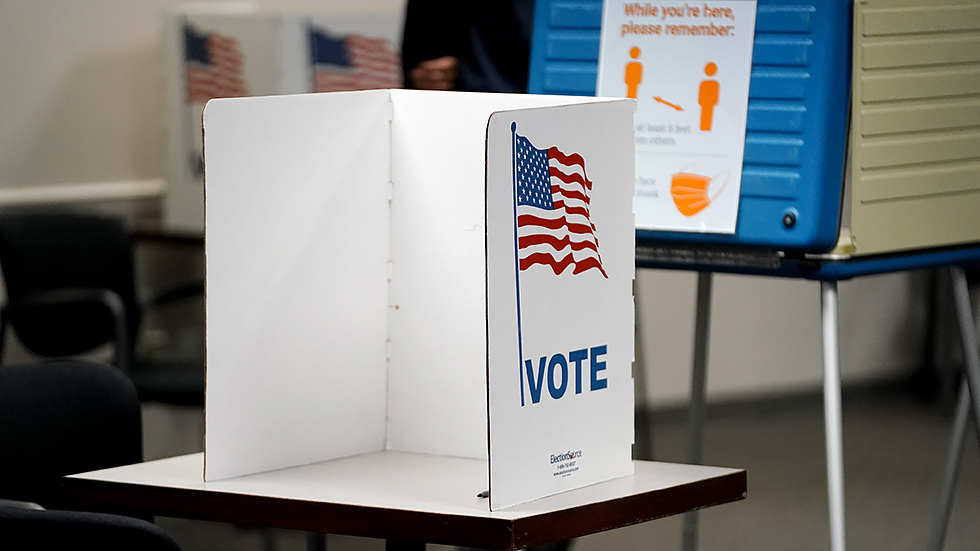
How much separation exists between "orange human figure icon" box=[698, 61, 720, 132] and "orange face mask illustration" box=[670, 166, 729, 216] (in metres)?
0.08

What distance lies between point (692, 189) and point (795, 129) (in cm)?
20

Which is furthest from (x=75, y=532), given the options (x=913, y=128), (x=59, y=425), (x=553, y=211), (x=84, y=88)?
(x=84, y=88)

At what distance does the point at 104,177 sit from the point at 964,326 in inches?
110

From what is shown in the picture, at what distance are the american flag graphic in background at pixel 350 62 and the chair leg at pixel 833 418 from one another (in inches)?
88.9

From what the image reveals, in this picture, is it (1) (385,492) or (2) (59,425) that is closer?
(1) (385,492)

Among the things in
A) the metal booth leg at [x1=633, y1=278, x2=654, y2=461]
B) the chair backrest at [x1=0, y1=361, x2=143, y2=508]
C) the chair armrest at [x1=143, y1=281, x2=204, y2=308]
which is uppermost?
the chair backrest at [x1=0, y1=361, x2=143, y2=508]

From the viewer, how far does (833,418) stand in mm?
1834

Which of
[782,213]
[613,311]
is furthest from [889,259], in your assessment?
[613,311]

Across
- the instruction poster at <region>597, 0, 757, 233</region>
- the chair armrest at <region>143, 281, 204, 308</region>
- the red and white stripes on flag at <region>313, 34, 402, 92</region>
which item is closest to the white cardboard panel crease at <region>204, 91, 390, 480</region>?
the instruction poster at <region>597, 0, 757, 233</region>

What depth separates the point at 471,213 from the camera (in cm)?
159

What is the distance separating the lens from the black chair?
330cm

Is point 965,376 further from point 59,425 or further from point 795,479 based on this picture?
point 795,479

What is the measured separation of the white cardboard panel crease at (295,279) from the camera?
1.46 metres

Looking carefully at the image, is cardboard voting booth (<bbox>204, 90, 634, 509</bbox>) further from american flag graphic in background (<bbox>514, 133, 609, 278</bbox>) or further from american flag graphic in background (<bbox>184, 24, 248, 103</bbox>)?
american flag graphic in background (<bbox>184, 24, 248, 103</bbox>)
